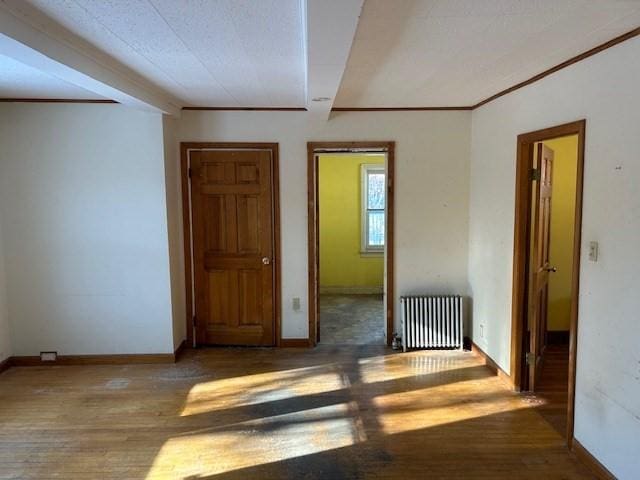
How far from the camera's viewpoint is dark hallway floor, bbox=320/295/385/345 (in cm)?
486

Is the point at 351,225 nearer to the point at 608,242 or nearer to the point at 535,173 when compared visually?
the point at 535,173

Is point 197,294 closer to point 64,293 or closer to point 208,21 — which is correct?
point 64,293

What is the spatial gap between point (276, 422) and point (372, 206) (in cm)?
451

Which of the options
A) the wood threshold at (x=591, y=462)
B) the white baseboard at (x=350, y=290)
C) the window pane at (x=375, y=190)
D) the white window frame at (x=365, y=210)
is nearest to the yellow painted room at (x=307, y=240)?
the wood threshold at (x=591, y=462)

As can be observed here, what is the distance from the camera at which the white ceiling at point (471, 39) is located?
1931 millimetres

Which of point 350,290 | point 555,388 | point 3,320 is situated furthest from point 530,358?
point 3,320

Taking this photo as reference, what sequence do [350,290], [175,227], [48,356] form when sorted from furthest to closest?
[350,290]
[175,227]
[48,356]

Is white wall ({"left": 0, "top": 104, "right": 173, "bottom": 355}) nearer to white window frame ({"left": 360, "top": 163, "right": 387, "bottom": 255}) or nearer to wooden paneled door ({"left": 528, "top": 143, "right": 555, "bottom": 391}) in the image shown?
wooden paneled door ({"left": 528, "top": 143, "right": 555, "bottom": 391})

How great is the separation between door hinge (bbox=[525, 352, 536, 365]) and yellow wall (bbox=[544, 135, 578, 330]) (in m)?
1.30

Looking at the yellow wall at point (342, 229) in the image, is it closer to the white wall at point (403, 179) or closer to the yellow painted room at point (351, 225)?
the yellow painted room at point (351, 225)

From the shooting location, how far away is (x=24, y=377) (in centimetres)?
388

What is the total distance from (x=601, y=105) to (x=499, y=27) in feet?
2.57

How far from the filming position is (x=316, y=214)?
4598 mm

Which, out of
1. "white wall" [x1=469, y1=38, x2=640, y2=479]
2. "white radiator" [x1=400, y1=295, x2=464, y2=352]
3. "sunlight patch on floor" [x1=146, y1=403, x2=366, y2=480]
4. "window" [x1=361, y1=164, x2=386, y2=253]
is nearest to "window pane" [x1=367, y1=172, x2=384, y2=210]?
"window" [x1=361, y1=164, x2=386, y2=253]
